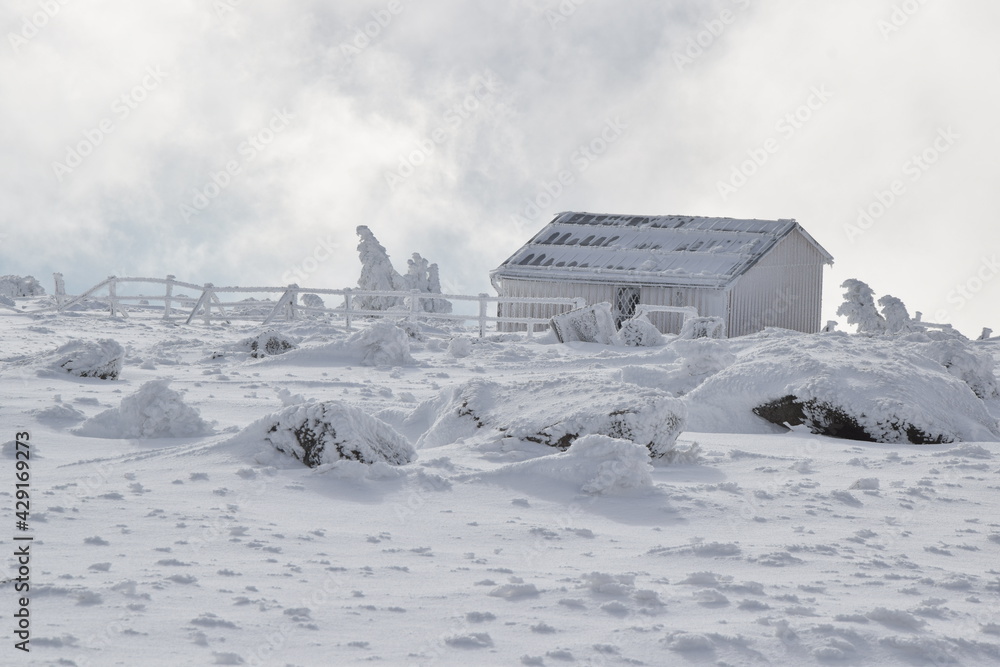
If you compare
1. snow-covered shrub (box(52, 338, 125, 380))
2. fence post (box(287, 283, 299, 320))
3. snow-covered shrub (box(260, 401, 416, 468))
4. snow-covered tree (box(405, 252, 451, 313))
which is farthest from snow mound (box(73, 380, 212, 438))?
snow-covered tree (box(405, 252, 451, 313))

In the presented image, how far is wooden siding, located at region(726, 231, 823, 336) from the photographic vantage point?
27172 millimetres

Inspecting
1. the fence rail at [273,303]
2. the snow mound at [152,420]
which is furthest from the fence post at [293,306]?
the snow mound at [152,420]

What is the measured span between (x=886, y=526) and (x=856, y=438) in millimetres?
3072

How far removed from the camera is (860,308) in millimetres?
27797

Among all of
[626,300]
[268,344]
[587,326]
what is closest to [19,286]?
[626,300]

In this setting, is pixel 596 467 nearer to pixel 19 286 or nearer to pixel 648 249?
pixel 648 249

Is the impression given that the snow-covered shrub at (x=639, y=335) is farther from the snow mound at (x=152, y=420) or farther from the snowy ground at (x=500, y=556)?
the snow mound at (x=152, y=420)

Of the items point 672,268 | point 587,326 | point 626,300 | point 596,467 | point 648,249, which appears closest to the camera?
point 596,467

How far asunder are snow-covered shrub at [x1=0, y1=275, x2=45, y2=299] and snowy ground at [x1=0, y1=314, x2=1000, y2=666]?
29522 mm

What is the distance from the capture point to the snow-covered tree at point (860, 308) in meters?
27.4

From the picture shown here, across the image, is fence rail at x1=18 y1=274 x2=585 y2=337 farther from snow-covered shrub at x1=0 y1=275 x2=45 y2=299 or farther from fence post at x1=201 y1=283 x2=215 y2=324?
snow-covered shrub at x1=0 y1=275 x2=45 y2=299

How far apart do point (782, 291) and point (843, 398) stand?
21.4m

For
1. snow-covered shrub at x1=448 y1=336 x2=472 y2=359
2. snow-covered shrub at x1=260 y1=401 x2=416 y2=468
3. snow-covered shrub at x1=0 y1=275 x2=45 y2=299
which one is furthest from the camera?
snow-covered shrub at x1=0 y1=275 x2=45 y2=299

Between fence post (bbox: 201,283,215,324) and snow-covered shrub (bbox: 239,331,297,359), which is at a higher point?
fence post (bbox: 201,283,215,324)
